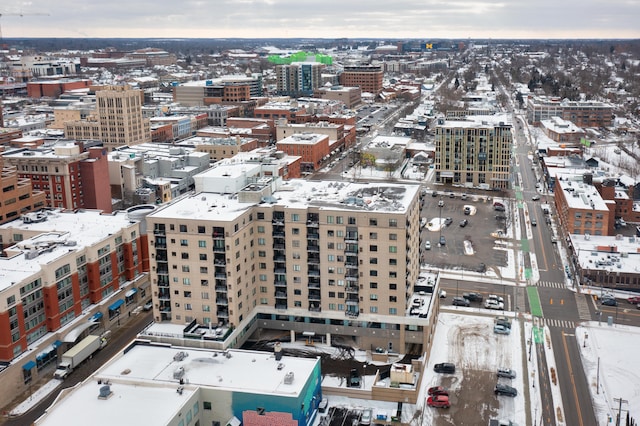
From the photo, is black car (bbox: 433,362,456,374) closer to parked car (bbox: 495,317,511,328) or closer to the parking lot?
parked car (bbox: 495,317,511,328)

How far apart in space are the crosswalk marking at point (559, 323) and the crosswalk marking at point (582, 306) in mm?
1839

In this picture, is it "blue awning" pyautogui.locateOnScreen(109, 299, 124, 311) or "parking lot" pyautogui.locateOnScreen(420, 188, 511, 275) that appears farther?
"parking lot" pyautogui.locateOnScreen(420, 188, 511, 275)

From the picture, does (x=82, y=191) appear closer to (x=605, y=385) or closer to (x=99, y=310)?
(x=99, y=310)

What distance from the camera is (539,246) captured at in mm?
81688

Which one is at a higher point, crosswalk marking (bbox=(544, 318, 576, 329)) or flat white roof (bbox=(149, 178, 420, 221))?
flat white roof (bbox=(149, 178, 420, 221))

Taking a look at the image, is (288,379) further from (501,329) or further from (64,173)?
(64,173)

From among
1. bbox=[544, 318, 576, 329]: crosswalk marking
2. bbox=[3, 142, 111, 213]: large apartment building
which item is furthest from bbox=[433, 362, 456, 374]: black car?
bbox=[3, 142, 111, 213]: large apartment building

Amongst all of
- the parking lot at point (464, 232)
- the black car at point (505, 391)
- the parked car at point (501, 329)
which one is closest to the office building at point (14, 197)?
the parking lot at point (464, 232)

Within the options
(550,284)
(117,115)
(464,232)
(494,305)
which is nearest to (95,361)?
(494,305)

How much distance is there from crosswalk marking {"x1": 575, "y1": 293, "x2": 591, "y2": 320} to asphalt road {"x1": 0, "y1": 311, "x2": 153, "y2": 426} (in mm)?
41190

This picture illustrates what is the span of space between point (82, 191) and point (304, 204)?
149 ft

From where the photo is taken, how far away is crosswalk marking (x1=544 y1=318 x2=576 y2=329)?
194 ft

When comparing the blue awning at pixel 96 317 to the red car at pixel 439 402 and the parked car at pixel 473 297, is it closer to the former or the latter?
the red car at pixel 439 402

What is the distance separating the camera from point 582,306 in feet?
208
